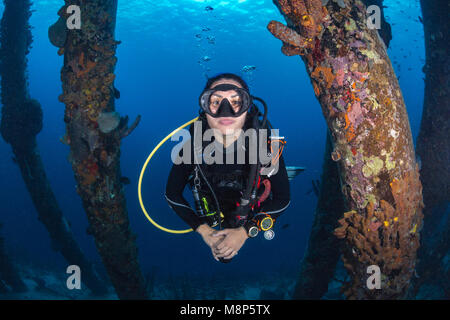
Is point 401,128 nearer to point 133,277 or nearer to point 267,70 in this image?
point 133,277

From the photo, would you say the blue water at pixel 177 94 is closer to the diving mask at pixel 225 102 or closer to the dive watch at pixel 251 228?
the diving mask at pixel 225 102

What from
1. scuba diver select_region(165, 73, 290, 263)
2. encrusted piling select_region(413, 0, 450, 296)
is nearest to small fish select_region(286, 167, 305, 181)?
scuba diver select_region(165, 73, 290, 263)

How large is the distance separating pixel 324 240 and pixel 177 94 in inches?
3031

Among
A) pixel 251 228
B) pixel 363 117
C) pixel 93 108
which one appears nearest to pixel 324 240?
pixel 251 228

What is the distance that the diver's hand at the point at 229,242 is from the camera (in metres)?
2.33

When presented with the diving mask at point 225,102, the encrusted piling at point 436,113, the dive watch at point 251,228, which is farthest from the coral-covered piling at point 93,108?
the encrusted piling at point 436,113

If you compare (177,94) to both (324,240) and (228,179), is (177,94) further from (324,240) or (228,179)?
(228,179)

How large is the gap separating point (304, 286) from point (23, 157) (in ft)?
25.2

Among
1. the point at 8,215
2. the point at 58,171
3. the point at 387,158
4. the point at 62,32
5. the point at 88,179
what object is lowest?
the point at 8,215

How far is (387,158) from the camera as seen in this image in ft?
6.34

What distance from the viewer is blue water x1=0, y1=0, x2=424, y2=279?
1992 cm

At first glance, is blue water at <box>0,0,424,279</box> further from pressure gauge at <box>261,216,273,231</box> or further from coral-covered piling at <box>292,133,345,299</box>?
pressure gauge at <box>261,216,273,231</box>

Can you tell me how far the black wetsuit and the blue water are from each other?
844 centimetres

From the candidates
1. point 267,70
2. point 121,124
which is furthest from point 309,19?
point 267,70
